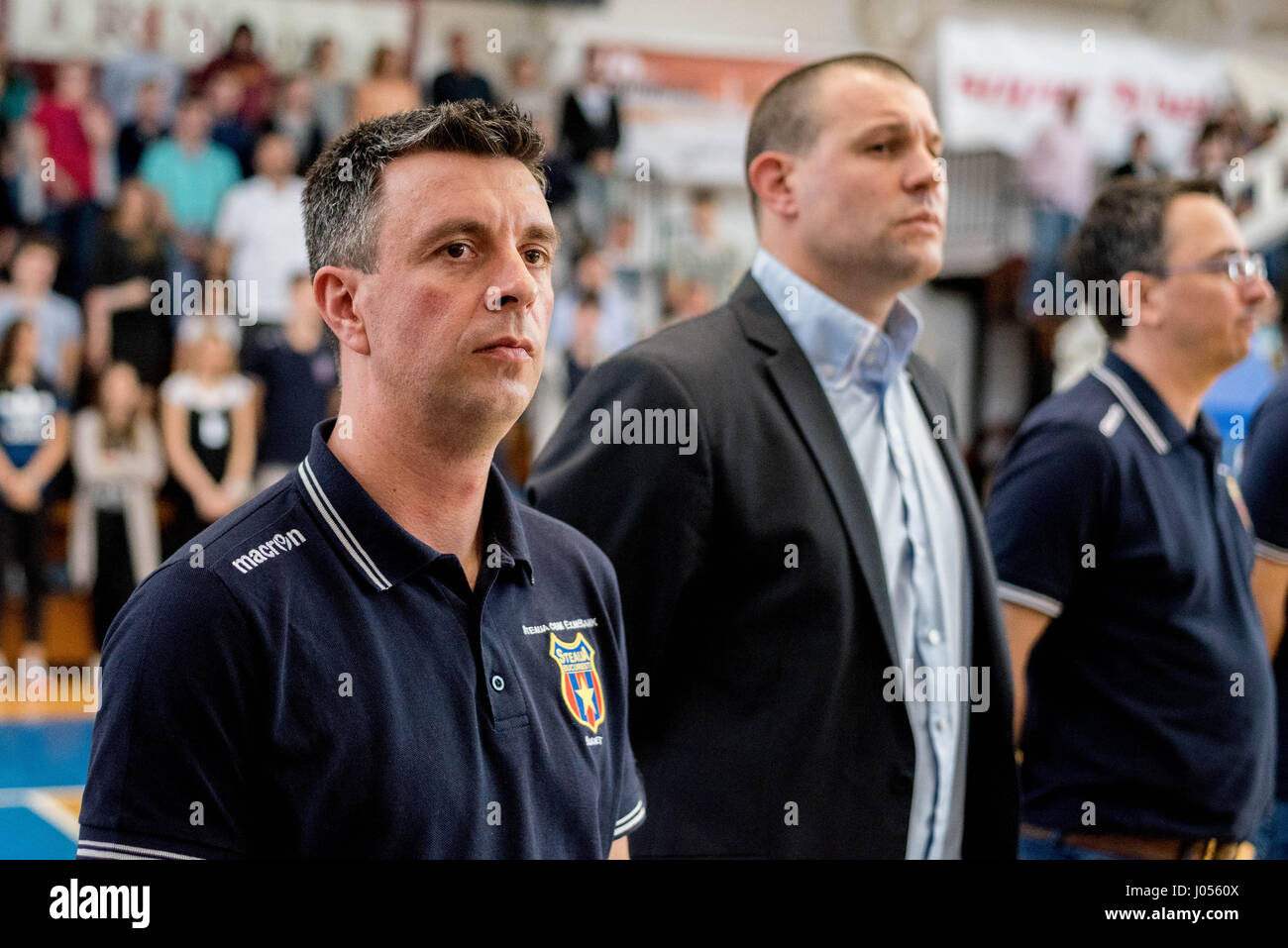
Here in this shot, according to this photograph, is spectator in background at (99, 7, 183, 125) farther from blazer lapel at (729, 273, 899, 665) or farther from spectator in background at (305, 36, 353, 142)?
blazer lapel at (729, 273, 899, 665)

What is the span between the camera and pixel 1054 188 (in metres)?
10.9

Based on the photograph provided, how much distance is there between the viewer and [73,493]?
718cm

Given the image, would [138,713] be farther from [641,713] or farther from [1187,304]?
[1187,304]

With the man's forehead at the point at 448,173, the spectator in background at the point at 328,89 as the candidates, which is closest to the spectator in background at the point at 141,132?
the spectator in background at the point at 328,89

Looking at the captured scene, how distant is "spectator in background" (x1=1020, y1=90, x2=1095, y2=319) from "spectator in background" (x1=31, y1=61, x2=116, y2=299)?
6854mm

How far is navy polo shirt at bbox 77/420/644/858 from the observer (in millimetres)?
1260

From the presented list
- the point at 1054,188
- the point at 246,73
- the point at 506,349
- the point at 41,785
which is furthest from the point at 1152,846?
the point at 1054,188

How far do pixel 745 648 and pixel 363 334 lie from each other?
29.8 inches

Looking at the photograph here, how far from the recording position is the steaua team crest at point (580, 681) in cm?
Result: 156

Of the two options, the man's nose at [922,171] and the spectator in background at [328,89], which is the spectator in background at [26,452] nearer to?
the spectator in background at [328,89]

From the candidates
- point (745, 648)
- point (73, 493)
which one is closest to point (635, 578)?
point (745, 648)

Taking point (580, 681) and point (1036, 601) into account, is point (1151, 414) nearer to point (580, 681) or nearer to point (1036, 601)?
point (1036, 601)

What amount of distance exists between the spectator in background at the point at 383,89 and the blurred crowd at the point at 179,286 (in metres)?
0.02

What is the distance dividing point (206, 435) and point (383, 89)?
3227 mm
